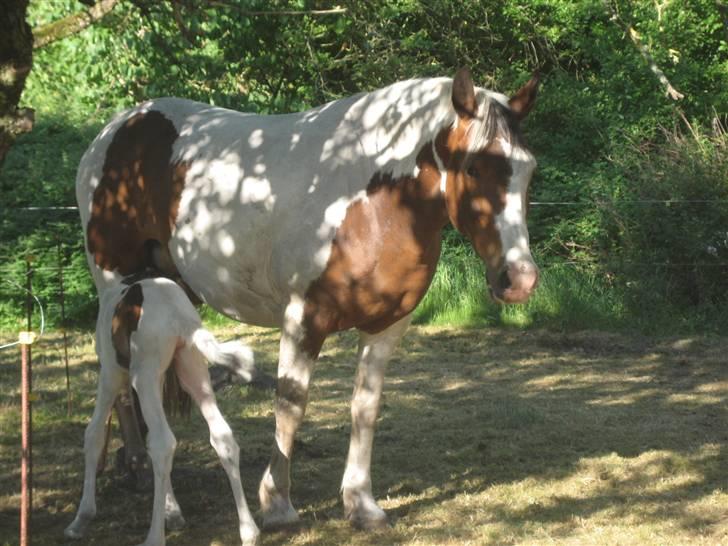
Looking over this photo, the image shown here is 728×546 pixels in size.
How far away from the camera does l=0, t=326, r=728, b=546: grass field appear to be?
553 cm

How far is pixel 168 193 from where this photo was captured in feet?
19.6

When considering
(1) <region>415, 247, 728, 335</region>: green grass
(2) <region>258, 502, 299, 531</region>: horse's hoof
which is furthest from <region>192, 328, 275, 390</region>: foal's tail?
(1) <region>415, 247, 728, 335</region>: green grass

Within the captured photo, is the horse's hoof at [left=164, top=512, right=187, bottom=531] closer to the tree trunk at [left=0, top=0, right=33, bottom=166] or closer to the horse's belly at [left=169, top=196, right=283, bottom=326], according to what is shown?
the horse's belly at [left=169, top=196, right=283, bottom=326]

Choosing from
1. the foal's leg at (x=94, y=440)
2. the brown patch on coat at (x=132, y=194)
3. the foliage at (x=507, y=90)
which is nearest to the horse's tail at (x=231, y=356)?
the foal's leg at (x=94, y=440)

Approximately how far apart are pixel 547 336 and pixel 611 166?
4.65 meters

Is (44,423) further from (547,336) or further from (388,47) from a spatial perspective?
(388,47)

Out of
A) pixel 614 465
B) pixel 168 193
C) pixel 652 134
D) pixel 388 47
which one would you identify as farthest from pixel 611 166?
pixel 168 193

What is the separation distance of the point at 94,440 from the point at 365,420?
1385 millimetres

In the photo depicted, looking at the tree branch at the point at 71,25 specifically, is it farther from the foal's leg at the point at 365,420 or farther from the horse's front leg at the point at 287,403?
the foal's leg at the point at 365,420

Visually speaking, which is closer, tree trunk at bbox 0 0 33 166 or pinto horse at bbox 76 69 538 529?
tree trunk at bbox 0 0 33 166

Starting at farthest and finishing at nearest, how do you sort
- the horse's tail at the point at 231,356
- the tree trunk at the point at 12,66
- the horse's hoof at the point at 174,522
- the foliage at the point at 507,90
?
the foliage at the point at 507,90 < the horse's hoof at the point at 174,522 < the horse's tail at the point at 231,356 < the tree trunk at the point at 12,66

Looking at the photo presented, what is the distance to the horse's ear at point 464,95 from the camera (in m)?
4.95

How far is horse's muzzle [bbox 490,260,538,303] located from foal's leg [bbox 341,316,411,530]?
90 centimetres

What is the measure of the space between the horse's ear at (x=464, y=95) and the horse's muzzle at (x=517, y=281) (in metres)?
0.74
